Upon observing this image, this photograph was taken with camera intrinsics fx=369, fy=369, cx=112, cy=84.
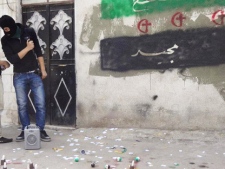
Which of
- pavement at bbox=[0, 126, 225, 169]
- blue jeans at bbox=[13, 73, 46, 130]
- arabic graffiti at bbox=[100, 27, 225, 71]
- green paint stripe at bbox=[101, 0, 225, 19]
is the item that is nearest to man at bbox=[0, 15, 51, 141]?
blue jeans at bbox=[13, 73, 46, 130]

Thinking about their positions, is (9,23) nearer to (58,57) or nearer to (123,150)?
(58,57)

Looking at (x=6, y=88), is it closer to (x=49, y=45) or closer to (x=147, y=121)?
(x=49, y=45)

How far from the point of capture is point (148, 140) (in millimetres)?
5188

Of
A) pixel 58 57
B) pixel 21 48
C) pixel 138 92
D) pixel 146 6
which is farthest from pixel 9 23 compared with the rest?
pixel 138 92

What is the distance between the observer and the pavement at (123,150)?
417 cm

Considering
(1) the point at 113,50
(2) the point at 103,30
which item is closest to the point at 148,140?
(1) the point at 113,50

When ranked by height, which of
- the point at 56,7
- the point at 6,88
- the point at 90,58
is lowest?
the point at 6,88

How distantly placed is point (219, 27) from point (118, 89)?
1732 millimetres

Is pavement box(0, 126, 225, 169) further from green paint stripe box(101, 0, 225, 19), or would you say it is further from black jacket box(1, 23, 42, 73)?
green paint stripe box(101, 0, 225, 19)

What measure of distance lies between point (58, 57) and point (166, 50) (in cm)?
191

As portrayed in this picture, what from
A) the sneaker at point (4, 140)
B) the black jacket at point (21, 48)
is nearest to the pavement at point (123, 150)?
the sneaker at point (4, 140)

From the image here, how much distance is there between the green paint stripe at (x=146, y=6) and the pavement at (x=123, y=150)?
1.73 m

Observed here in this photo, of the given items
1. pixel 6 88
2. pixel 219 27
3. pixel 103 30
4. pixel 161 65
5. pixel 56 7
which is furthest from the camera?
pixel 6 88

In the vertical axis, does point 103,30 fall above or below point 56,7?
below
